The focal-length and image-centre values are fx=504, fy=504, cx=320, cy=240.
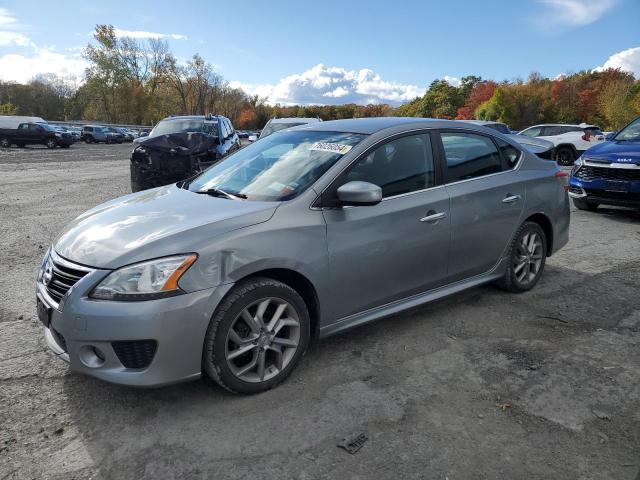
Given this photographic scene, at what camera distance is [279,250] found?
2928 mm

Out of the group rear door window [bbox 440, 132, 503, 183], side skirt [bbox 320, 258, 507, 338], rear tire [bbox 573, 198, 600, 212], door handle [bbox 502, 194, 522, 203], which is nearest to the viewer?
side skirt [bbox 320, 258, 507, 338]

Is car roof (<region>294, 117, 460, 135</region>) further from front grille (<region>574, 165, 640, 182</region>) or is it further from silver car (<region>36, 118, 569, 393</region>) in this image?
front grille (<region>574, 165, 640, 182</region>)

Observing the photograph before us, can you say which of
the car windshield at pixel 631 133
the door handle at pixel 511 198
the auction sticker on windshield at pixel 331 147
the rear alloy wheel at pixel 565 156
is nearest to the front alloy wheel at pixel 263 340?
the auction sticker on windshield at pixel 331 147

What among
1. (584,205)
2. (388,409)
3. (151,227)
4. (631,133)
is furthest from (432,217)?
(631,133)

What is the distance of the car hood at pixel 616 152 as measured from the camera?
25.6 ft

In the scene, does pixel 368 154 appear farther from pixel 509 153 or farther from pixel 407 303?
pixel 509 153

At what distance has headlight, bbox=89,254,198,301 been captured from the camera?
102 inches

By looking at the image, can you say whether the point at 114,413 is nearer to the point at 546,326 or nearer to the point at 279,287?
the point at 279,287

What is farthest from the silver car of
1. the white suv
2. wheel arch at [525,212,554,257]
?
the white suv

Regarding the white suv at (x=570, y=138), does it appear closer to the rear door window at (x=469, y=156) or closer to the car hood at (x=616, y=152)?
the car hood at (x=616, y=152)

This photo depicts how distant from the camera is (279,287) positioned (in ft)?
9.64

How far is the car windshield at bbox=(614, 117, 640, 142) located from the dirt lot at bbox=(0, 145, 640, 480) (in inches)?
213

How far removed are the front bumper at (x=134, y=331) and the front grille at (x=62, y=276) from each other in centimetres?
8

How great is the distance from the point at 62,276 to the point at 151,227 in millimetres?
549
